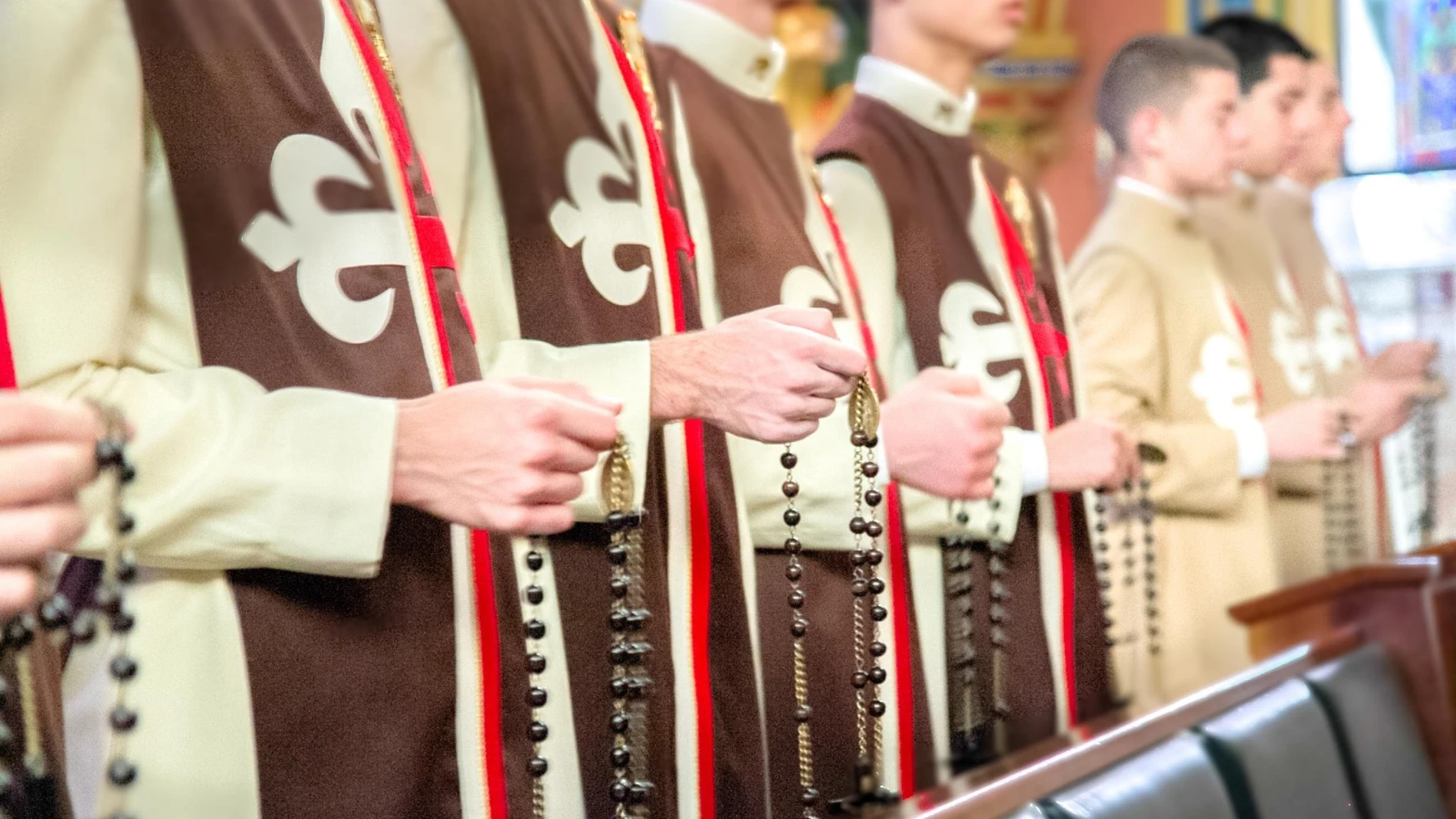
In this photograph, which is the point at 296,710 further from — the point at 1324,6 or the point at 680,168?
the point at 1324,6

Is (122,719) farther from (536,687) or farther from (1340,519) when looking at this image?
(1340,519)

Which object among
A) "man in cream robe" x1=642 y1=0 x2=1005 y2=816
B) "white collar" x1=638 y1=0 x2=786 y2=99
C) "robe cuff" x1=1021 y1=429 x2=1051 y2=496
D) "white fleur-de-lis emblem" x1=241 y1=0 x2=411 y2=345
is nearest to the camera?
"white fleur-de-lis emblem" x1=241 y1=0 x2=411 y2=345

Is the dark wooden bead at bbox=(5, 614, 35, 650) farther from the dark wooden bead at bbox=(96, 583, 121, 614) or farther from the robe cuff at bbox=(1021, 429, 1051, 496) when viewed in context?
the robe cuff at bbox=(1021, 429, 1051, 496)

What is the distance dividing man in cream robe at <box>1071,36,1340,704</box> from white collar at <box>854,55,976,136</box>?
63 cm

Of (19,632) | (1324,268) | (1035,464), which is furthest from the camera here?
(1324,268)

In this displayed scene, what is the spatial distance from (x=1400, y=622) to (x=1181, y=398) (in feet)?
2.10

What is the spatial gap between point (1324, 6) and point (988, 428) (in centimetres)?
469

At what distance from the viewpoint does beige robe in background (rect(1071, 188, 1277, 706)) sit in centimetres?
273

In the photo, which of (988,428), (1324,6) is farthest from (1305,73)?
(988,428)

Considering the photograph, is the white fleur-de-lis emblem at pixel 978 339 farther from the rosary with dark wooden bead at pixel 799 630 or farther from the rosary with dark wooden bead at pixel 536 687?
the rosary with dark wooden bead at pixel 536 687

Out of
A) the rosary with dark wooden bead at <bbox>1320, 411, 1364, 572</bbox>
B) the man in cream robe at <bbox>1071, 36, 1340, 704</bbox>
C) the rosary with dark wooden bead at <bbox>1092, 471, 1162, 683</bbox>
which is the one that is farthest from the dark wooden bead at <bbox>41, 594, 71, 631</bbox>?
the rosary with dark wooden bead at <bbox>1320, 411, 1364, 572</bbox>

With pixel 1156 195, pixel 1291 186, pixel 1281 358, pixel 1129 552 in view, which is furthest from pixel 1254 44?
pixel 1129 552

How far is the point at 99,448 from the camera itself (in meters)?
0.92

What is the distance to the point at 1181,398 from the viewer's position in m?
2.84
